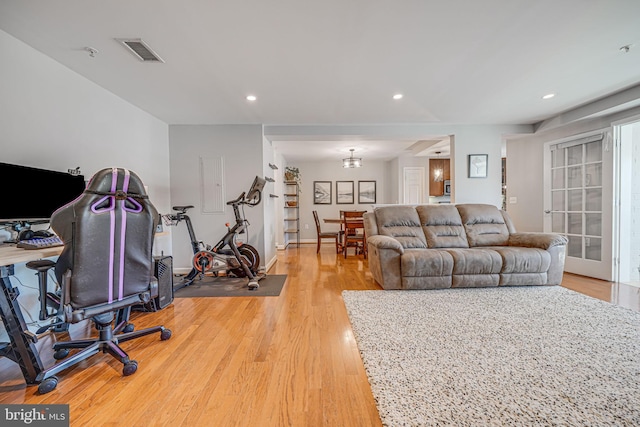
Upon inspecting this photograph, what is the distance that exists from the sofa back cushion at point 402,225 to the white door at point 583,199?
2423mm

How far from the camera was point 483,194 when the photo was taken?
14.5 feet

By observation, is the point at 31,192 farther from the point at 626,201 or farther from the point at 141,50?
the point at 626,201

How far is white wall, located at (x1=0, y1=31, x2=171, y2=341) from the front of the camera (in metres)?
2.01

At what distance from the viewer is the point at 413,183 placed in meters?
7.07

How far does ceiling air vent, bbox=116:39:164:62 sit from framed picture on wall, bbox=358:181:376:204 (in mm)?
5934

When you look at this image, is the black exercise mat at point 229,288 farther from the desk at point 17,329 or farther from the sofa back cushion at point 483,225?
the sofa back cushion at point 483,225

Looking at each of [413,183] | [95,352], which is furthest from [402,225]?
[413,183]

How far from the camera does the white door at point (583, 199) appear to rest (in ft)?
11.8

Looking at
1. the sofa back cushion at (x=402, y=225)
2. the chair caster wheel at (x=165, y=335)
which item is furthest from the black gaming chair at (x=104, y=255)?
the sofa back cushion at (x=402, y=225)

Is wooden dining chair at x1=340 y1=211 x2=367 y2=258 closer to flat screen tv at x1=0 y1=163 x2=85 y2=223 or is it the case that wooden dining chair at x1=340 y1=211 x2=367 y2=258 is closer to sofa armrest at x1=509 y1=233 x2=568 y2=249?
sofa armrest at x1=509 y1=233 x2=568 y2=249

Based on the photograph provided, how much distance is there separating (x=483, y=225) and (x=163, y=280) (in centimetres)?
421

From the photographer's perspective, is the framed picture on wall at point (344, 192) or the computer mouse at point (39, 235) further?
the framed picture on wall at point (344, 192)

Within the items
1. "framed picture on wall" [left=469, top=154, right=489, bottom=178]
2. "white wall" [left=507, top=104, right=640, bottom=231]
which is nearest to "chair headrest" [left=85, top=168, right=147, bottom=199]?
"framed picture on wall" [left=469, top=154, right=489, bottom=178]

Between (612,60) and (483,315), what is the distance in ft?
8.85
